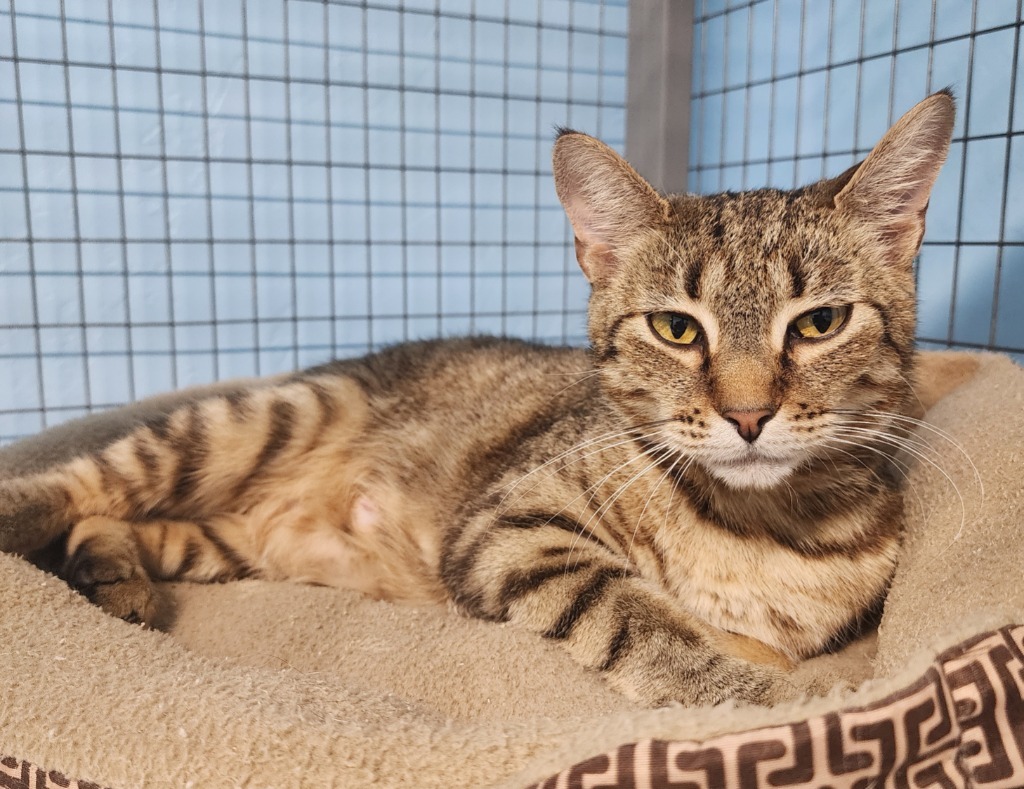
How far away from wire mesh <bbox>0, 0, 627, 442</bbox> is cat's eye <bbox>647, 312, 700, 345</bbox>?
1334 millimetres

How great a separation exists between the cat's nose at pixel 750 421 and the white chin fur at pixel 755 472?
0.05m

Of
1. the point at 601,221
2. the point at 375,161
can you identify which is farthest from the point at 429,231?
the point at 601,221

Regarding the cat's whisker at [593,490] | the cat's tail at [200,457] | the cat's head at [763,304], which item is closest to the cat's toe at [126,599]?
the cat's tail at [200,457]

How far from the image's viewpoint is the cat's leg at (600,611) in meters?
1.06

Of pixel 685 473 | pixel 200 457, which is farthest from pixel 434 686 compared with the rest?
pixel 200 457

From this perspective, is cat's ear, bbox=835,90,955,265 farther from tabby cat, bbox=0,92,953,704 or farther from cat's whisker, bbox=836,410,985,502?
cat's whisker, bbox=836,410,985,502

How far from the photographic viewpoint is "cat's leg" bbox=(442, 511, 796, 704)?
106cm

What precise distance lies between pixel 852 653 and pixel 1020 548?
1.07 feet

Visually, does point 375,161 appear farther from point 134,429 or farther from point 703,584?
point 703,584

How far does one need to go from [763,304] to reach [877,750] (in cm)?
59

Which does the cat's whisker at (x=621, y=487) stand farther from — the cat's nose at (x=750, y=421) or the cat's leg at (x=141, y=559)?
the cat's leg at (x=141, y=559)

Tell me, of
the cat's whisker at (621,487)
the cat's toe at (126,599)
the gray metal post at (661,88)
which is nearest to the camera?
the cat's whisker at (621,487)

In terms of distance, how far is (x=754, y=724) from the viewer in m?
0.78

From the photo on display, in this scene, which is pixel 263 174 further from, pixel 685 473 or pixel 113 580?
pixel 685 473
